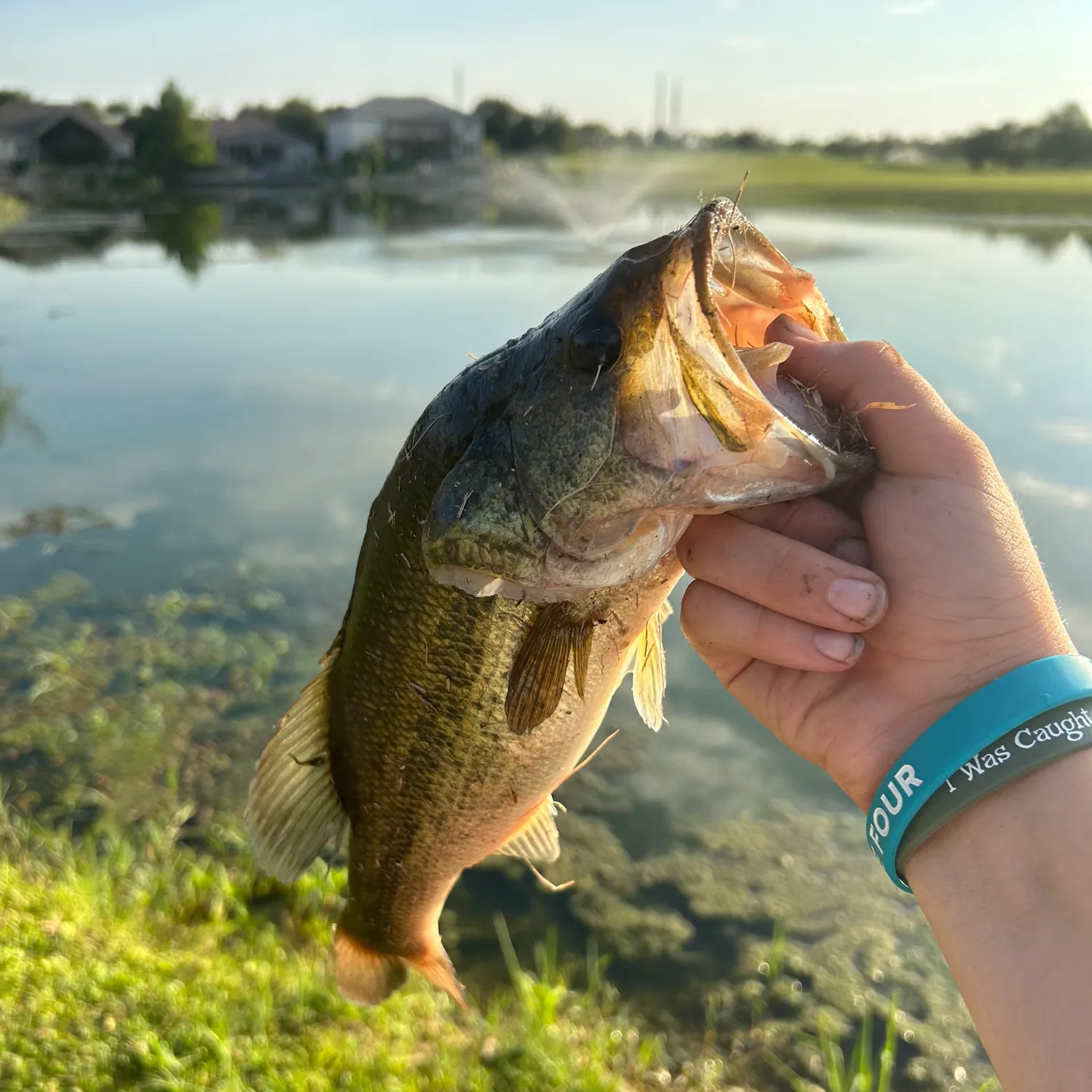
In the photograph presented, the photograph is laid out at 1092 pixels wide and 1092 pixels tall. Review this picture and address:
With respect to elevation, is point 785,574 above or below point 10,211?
below

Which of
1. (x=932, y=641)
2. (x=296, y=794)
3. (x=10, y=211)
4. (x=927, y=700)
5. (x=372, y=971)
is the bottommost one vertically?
(x=372, y=971)

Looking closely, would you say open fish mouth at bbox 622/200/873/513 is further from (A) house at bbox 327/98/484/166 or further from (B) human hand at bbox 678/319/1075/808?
(A) house at bbox 327/98/484/166

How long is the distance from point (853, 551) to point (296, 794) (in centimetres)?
150

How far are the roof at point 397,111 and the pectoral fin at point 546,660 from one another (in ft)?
265

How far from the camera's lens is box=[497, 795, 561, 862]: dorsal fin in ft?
8.13

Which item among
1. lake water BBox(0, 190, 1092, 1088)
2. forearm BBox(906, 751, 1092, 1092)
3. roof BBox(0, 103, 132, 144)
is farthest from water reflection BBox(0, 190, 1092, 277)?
roof BBox(0, 103, 132, 144)

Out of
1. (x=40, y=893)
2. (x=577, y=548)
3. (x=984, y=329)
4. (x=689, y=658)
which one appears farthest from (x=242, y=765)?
(x=984, y=329)

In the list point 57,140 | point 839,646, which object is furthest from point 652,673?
point 57,140

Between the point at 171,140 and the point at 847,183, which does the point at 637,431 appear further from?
the point at 171,140

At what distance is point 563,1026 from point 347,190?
60.3m

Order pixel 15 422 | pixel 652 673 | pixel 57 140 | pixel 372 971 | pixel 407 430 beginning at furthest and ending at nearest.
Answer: pixel 57 140 < pixel 15 422 < pixel 407 430 < pixel 372 971 < pixel 652 673

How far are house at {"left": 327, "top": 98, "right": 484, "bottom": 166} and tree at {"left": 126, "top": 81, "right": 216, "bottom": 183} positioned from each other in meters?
15.2

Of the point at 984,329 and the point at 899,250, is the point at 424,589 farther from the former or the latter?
the point at 899,250

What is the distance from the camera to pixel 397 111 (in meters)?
73.9
